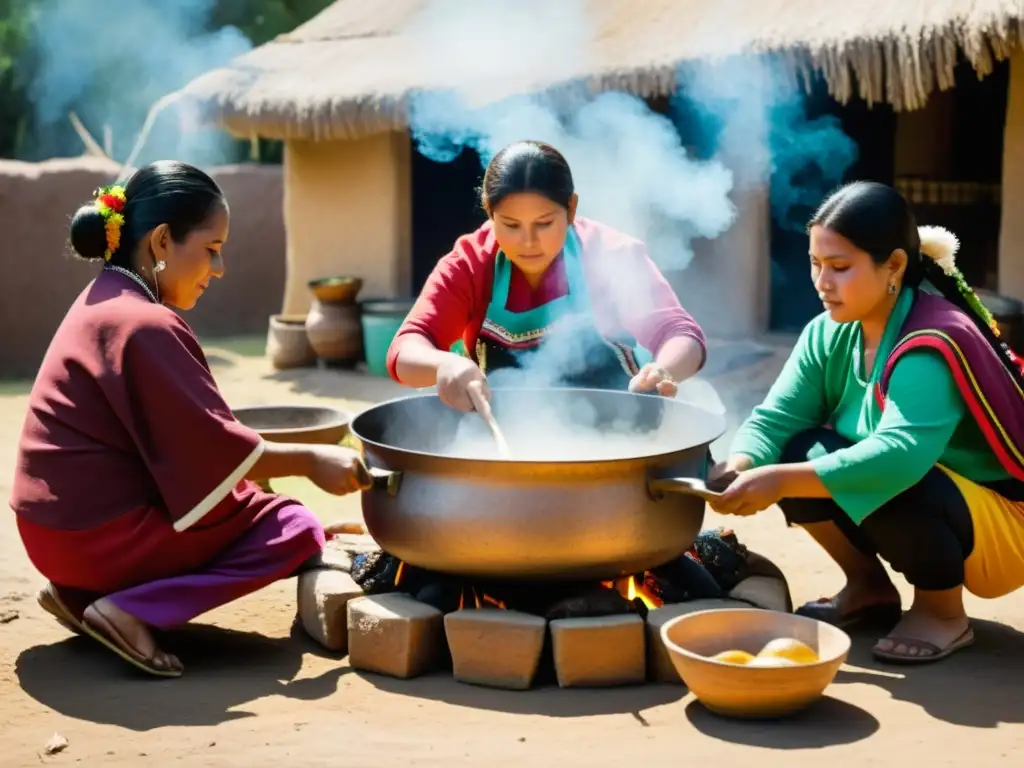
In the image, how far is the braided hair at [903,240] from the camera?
3.12 m

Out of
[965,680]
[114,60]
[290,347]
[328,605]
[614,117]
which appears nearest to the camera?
[965,680]

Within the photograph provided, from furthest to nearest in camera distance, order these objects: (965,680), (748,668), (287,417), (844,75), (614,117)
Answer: (614,117), (844,75), (287,417), (965,680), (748,668)

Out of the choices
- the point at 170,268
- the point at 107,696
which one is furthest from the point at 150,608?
the point at 170,268

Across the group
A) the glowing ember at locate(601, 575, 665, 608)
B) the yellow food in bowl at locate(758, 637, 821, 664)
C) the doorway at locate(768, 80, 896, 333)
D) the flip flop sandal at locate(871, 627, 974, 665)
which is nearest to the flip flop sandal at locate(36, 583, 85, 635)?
the glowing ember at locate(601, 575, 665, 608)

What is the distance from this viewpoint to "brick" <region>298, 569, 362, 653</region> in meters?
3.29

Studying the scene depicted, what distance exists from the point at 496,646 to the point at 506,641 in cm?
3

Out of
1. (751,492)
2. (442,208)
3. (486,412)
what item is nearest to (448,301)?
(486,412)

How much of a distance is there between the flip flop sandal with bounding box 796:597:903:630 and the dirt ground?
9cm

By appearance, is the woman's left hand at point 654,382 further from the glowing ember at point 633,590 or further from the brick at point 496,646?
the brick at point 496,646

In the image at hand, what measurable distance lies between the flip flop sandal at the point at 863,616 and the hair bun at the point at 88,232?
210 cm

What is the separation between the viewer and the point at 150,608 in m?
3.16

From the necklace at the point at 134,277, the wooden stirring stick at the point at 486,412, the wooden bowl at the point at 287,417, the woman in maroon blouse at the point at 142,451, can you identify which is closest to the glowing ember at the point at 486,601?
the wooden stirring stick at the point at 486,412

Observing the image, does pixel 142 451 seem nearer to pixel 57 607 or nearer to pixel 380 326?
pixel 57 607

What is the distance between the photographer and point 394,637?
3.10 m
